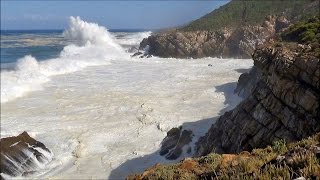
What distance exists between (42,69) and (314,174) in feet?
137

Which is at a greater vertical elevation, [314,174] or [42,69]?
[314,174]

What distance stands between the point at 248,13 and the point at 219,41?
1081cm

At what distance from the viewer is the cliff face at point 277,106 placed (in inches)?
492

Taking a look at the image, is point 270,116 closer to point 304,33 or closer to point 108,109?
point 304,33

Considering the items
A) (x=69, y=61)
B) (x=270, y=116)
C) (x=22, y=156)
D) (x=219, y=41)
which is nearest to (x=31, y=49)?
(x=69, y=61)

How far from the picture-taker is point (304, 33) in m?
17.9

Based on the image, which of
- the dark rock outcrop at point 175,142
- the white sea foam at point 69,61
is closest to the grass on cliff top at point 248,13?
the white sea foam at point 69,61

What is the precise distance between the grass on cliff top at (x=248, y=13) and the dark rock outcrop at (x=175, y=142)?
45.3 metres

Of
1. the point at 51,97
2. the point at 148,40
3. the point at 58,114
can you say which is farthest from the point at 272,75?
the point at 148,40

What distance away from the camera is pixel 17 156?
59.5 ft

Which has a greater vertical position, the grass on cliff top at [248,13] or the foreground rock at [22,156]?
the grass on cliff top at [248,13]

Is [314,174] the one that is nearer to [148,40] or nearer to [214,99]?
[214,99]

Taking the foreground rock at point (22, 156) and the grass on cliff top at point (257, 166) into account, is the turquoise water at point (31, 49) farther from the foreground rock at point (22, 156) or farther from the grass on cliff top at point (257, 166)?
the grass on cliff top at point (257, 166)

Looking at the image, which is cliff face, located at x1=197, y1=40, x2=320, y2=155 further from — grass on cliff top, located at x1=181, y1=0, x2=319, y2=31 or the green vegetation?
grass on cliff top, located at x1=181, y1=0, x2=319, y2=31
